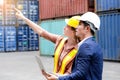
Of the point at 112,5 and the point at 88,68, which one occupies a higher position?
the point at 112,5

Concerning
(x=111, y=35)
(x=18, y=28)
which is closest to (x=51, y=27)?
(x=111, y=35)

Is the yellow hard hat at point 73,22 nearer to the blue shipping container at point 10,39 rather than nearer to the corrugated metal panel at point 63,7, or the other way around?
the corrugated metal panel at point 63,7

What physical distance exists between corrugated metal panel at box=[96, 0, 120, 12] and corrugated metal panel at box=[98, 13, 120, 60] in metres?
0.37

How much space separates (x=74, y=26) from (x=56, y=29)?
20.8m

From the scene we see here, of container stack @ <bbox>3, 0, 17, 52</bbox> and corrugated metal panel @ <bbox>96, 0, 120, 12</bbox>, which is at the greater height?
corrugated metal panel @ <bbox>96, 0, 120, 12</bbox>

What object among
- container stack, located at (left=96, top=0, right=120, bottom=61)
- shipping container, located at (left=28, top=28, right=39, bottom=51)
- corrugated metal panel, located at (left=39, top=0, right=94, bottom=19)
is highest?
corrugated metal panel, located at (left=39, top=0, right=94, bottom=19)

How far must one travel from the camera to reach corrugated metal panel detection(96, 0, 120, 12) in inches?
764

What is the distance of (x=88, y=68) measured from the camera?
10.1 feet

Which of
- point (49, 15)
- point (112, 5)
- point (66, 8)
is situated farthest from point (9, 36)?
point (112, 5)

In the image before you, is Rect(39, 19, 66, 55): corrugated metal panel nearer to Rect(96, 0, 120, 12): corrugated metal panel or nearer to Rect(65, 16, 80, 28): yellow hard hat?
Rect(96, 0, 120, 12): corrugated metal panel

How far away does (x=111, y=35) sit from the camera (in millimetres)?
19938

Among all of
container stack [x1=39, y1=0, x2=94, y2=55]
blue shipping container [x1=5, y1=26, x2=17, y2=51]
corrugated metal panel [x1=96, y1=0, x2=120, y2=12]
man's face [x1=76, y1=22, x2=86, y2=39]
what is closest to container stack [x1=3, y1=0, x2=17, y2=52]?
blue shipping container [x1=5, y1=26, x2=17, y2=51]

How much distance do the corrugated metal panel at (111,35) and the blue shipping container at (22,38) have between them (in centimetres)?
1284

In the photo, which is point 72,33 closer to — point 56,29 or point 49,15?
point 56,29
